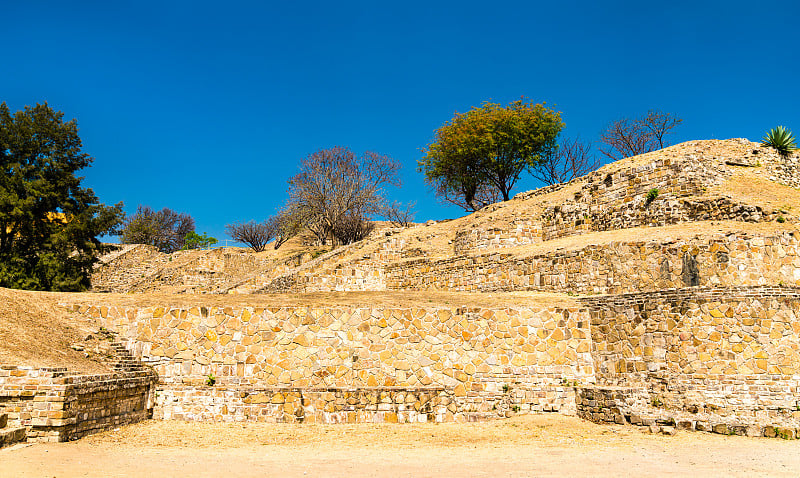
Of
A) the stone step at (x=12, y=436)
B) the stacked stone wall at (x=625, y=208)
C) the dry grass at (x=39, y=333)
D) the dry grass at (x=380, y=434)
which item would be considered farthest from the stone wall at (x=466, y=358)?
the stacked stone wall at (x=625, y=208)

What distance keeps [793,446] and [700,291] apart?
370 centimetres

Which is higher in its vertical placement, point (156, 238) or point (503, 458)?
point (156, 238)

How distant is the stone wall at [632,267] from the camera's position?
1569 centimetres

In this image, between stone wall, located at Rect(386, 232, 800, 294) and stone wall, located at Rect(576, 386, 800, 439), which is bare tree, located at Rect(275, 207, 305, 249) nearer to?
stone wall, located at Rect(386, 232, 800, 294)

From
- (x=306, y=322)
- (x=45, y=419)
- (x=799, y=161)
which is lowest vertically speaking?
(x=45, y=419)

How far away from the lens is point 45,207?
27.1 m

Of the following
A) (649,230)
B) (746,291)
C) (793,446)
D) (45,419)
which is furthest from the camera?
(649,230)

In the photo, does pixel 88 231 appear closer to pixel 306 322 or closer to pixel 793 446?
pixel 306 322

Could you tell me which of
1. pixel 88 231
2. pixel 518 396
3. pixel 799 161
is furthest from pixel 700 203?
pixel 88 231

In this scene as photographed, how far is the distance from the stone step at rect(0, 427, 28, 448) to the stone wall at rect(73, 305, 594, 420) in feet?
10.9

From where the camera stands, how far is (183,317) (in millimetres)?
13562

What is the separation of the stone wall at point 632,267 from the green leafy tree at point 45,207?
14.6 m

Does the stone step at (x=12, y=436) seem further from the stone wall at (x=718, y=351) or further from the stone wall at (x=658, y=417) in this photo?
the stone wall at (x=718, y=351)

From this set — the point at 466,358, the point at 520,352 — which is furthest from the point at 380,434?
the point at 520,352
